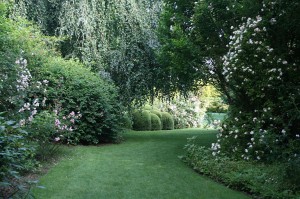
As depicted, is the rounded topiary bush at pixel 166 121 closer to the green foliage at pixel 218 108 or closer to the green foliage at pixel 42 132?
the green foliage at pixel 218 108

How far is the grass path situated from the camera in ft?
16.2

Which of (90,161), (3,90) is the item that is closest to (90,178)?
(90,161)

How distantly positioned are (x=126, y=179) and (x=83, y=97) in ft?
13.4

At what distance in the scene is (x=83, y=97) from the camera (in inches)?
369

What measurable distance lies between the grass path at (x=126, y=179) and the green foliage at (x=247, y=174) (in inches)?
7.6

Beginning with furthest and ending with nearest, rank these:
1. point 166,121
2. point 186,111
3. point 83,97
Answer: point 186,111, point 166,121, point 83,97

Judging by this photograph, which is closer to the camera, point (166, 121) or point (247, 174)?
point (247, 174)

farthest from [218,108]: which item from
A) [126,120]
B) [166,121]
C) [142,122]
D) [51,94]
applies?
[51,94]

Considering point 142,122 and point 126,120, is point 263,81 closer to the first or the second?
point 126,120

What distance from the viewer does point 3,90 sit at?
6.50 m

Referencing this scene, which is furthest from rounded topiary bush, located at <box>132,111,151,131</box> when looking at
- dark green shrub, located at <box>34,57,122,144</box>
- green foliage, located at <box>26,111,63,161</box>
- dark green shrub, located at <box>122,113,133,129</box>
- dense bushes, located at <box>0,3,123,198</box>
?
green foliage, located at <box>26,111,63,161</box>

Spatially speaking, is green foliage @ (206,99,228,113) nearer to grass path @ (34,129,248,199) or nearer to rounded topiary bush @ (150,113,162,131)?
rounded topiary bush @ (150,113,162,131)

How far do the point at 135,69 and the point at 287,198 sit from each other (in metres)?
7.73

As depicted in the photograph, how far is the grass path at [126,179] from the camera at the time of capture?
16.2 feet
